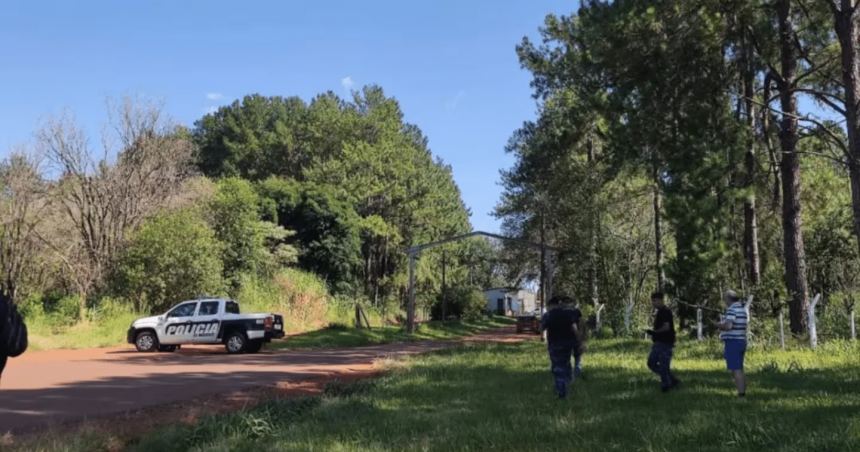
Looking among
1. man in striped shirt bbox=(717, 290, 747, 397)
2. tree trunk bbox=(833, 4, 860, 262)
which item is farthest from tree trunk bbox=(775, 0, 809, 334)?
man in striped shirt bbox=(717, 290, 747, 397)

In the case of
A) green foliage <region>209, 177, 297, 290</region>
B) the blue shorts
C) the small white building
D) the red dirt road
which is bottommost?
the red dirt road

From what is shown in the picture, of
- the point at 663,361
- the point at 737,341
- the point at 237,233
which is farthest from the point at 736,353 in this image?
the point at 237,233

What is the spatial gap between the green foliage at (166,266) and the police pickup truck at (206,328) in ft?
20.5

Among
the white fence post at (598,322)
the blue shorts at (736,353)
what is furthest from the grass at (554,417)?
the white fence post at (598,322)

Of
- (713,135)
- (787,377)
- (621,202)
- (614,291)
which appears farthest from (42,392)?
(621,202)

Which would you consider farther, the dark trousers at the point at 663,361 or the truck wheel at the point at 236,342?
the truck wheel at the point at 236,342

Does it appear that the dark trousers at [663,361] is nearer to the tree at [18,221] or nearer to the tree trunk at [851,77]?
the tree trunk at [851,77]

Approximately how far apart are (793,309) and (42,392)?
56.8 feet

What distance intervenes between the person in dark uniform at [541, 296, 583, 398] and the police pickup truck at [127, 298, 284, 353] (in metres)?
14.1

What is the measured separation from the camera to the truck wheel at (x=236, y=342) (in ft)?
74.0

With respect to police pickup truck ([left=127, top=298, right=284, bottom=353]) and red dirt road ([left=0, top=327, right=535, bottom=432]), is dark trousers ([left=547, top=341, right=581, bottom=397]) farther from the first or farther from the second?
police pickup truck ([left=127, top=298, right=284, bottom=353])

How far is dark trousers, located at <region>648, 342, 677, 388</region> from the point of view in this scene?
33.4ft

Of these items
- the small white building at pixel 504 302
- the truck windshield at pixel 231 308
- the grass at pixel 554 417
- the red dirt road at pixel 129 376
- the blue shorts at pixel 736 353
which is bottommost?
the red dirt road at pixel 129 376

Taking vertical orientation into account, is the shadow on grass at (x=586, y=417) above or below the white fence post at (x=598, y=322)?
below
